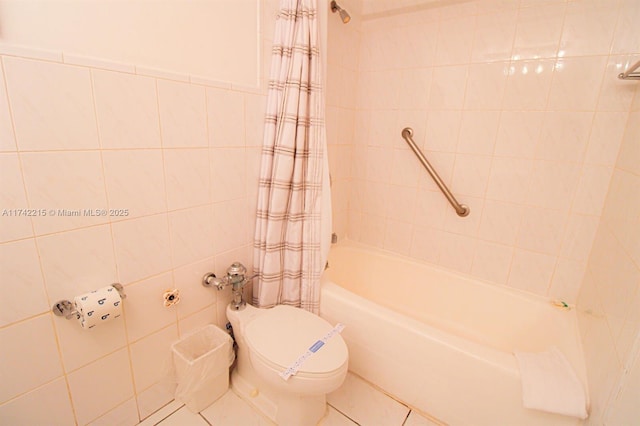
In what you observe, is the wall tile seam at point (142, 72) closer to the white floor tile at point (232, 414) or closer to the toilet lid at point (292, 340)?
the toilet lid at point (292, 340)

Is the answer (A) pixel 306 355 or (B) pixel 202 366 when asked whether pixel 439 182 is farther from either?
(B) pixel 202 366

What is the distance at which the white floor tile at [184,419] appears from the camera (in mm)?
1192

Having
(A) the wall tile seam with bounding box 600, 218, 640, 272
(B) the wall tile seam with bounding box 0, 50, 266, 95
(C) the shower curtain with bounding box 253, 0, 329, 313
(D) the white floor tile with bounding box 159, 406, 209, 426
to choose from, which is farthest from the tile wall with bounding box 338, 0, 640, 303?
(D) the white floor tile with bounding box 159, 406, 209, 426

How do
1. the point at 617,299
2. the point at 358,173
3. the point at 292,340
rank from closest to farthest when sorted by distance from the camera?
the point at 617,299 < the point at 292,340 < the point at 358,173

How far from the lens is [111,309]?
3.06 feet

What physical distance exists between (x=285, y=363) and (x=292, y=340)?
0.37 feet

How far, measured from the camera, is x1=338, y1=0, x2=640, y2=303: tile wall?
4.16ft

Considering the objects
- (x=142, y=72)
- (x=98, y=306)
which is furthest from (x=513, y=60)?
(x=98, y=306)

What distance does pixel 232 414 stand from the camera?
1.26 m

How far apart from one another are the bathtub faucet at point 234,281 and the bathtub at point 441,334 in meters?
0.40

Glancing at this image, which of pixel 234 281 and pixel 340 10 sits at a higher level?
pixel 340 10

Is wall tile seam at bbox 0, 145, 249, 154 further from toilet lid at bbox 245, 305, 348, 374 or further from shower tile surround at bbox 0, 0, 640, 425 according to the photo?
toilet lid at bbox 245, 305, 348, 374

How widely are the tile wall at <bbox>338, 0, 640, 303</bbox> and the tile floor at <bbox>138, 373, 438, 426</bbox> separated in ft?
2.78

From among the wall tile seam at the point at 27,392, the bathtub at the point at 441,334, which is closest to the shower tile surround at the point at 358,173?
the wall tile seam at the point at 27,392
